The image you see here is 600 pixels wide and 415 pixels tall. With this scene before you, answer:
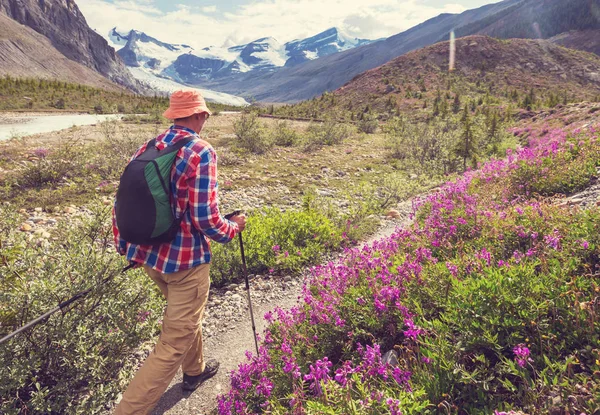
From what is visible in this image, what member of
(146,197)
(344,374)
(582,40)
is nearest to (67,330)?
(146,197)

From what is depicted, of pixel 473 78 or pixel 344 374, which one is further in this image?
pixel 473 78

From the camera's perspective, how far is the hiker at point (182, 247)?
10.1 feet

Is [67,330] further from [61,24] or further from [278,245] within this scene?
[61,24]

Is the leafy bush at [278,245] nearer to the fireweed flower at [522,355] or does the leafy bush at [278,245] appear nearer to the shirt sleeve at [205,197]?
the shirt sleeve at [205,197]

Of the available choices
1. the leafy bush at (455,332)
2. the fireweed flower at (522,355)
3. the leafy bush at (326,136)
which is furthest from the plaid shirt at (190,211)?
the leafy bush at (326,136)

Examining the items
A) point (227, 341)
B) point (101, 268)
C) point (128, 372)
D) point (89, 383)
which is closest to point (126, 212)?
point (101, 268)

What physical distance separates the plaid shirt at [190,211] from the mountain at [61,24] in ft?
604

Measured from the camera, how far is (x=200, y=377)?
4.09 m

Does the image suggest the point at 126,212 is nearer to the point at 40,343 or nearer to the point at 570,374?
the point at 40,343

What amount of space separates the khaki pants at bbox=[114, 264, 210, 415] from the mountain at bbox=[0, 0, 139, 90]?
184m

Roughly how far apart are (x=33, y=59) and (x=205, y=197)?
17965cm

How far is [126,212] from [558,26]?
236m

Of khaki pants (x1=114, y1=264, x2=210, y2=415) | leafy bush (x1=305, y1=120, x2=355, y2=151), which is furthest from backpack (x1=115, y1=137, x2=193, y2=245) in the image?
leafy bush (x1=305, y1=120, x2=355, y2=151)

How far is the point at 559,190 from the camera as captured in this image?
21.3 ft
